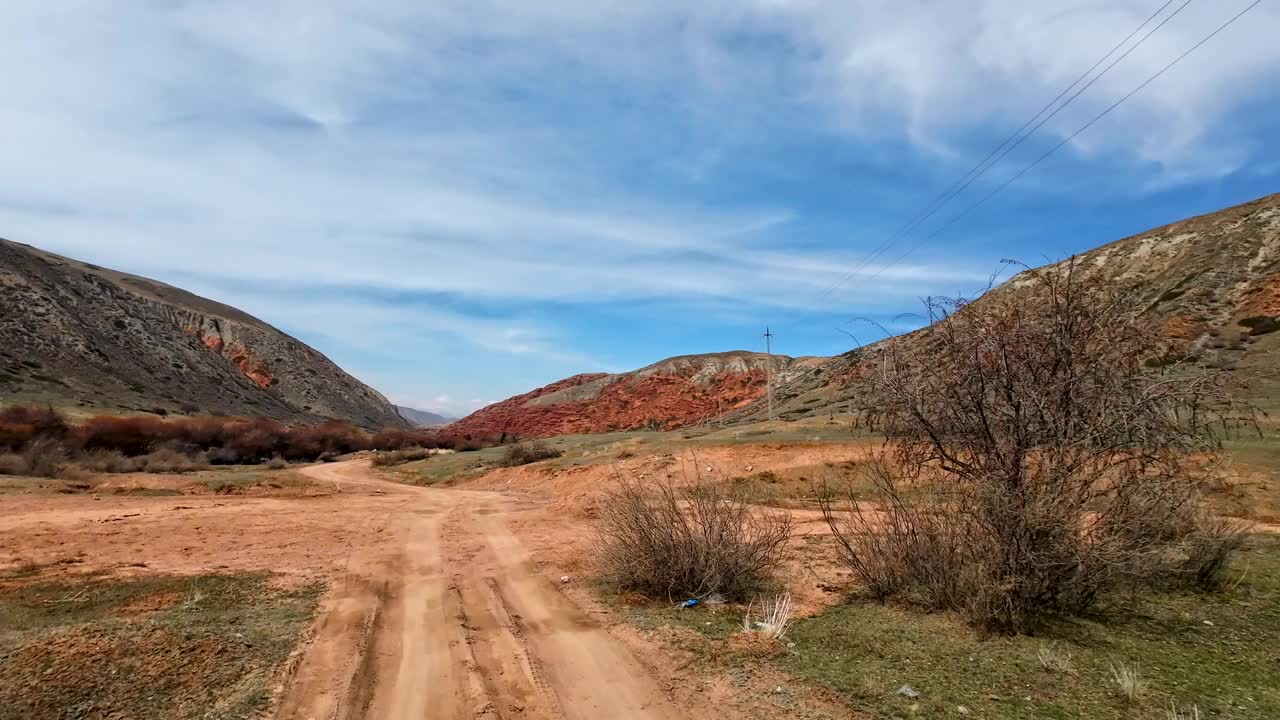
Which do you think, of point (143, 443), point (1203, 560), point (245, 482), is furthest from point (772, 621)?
point (143, 443)

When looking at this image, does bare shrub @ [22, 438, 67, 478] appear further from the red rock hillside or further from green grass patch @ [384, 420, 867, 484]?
the red rock hillside

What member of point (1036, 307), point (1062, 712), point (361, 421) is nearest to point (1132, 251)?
point (1036, 307)

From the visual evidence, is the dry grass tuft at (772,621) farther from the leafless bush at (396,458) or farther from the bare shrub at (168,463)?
the leafless bush at (396,458)

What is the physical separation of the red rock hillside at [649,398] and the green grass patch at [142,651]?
60.2 meters

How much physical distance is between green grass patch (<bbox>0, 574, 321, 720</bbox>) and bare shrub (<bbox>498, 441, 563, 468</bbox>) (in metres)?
22.0

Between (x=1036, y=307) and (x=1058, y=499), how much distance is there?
6.72 feet

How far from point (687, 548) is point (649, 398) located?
6949 cm

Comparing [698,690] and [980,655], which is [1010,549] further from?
[698,690]

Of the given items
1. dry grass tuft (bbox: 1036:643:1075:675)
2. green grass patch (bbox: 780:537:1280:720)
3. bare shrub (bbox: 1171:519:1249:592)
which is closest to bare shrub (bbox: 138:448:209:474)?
green grass patch (bbox: 780:537:1280:720)

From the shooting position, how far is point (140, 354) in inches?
2436

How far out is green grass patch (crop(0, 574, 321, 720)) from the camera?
4.68 meters

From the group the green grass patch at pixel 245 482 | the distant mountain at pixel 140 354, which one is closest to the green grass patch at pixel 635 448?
the green grass patch at pixel 245 482

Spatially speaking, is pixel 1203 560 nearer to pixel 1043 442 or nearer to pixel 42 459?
pixel 1043 442

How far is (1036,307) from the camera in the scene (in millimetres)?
6883
